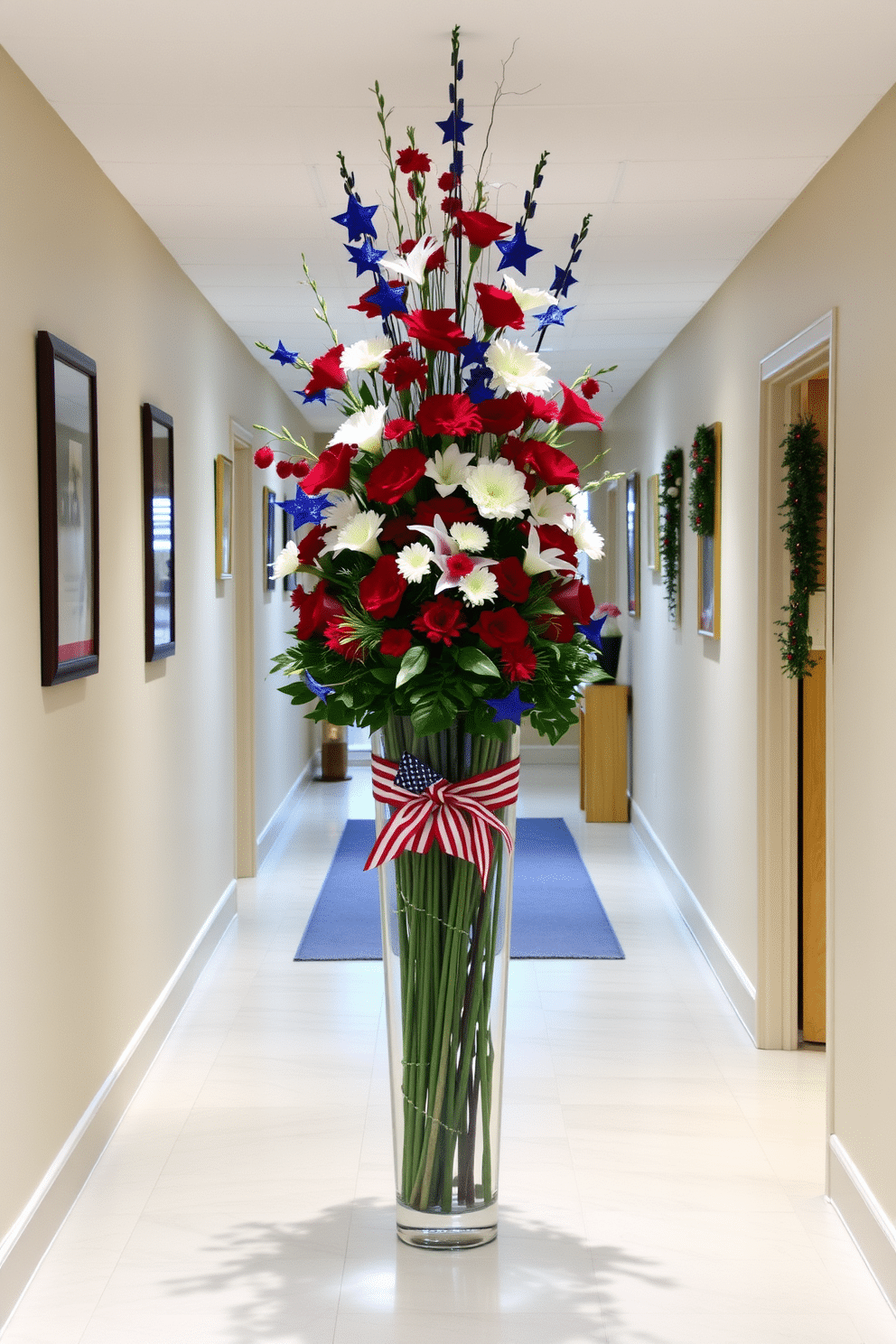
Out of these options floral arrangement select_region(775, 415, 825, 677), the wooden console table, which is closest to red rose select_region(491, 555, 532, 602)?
floral arrangement select_region(775, 415, 825, 677)

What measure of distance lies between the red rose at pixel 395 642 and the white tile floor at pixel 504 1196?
4.47ft

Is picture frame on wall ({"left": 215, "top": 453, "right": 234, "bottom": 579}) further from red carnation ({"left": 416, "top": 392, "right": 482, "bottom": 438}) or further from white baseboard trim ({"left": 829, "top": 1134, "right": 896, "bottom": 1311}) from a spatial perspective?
white baseboard trim ({"left": 829, "top": 1134, "right": 896, "bottom": 1311})

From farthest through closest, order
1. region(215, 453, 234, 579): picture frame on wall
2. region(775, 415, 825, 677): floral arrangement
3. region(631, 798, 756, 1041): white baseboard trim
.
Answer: region(215, 453, 234, 579): picture frame on wall, region(631, 798, 756, 1041): white baseboard trim, region(775, 415, 825, 677): floral arrangement

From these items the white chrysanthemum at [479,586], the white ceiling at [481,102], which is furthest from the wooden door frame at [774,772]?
the white chrysanthemum at [479,586]

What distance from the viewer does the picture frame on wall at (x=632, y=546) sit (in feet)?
25.1

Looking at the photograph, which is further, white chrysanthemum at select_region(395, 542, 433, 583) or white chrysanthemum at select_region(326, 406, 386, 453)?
white chrysanthemum at select_region(326, 406, 386, 453)

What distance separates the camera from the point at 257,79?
2.79 meters

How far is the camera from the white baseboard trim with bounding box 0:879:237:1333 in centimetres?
259

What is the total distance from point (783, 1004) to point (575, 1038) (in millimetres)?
687

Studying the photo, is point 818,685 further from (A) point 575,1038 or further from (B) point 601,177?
(B) point 601,177

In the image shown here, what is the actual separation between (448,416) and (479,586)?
323 mm

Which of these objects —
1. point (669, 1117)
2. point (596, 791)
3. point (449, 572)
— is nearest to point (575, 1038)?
point (669, 1117)

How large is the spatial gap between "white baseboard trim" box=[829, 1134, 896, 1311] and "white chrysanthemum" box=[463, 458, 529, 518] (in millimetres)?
1709

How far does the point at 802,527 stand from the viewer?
3.80 m
